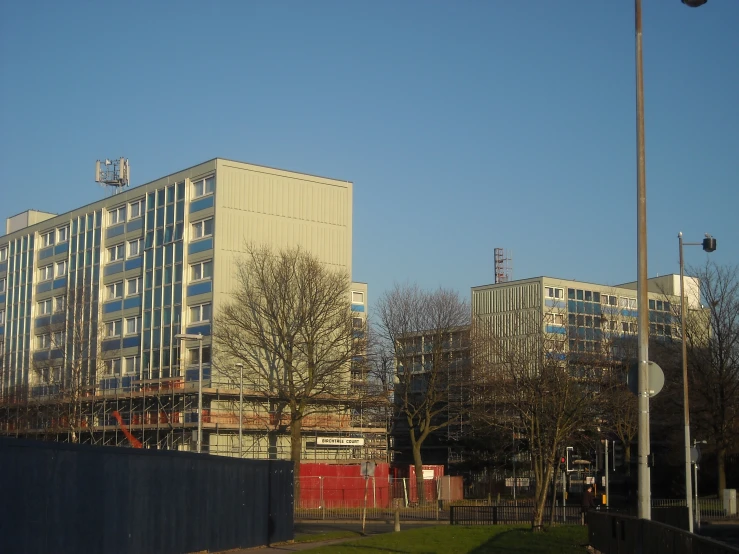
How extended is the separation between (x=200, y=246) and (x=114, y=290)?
10.4 meters

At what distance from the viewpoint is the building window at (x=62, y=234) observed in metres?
73.8

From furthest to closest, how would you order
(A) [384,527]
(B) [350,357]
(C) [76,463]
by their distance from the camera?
(B) [350,357] < (A) [384,527] < (C) [76,463]

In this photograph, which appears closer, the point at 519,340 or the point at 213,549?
the point at 213,549

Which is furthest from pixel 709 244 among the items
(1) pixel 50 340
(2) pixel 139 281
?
(1) pixel 50 340

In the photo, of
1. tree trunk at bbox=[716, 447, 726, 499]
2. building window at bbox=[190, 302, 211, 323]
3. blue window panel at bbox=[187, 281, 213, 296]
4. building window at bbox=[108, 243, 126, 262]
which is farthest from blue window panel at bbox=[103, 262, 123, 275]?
tree trunk at bbox=[716, 447, 726, 499]

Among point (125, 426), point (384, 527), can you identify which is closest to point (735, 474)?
point (384, 527)

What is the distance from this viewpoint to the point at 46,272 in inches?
2977

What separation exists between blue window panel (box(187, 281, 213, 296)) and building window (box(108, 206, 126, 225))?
9.94 m

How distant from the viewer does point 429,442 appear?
92.1m

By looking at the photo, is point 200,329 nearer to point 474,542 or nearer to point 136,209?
point 136,209

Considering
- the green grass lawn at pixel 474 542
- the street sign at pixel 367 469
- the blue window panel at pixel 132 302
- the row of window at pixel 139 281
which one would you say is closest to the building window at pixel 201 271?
the row of window at pixel 139 281

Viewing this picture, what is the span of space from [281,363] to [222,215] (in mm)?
10162

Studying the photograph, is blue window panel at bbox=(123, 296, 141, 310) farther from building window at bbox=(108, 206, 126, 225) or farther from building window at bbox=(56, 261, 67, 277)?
building window at bbox=(56, 261, 67, 277)

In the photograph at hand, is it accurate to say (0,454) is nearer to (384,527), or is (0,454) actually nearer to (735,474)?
(384,527)
